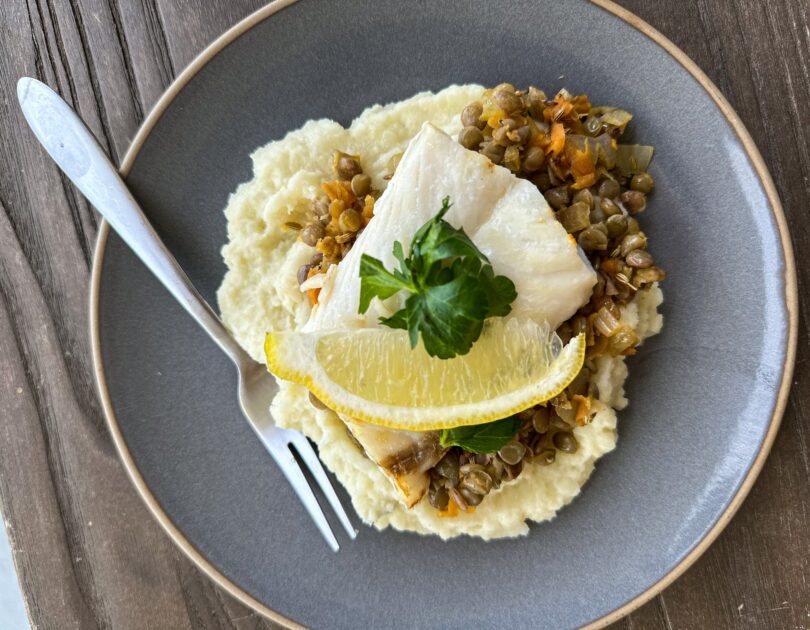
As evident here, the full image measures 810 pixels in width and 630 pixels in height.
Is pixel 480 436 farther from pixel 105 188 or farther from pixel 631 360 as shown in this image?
pixel 105 188

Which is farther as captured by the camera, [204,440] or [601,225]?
[204,440]

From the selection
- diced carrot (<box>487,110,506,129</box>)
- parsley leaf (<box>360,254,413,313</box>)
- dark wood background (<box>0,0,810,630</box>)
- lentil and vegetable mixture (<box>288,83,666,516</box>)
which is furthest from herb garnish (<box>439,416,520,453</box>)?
dark wood background (<box>0,0,810,630</box>)

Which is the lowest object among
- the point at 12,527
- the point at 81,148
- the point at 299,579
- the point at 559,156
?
the point at 299,579

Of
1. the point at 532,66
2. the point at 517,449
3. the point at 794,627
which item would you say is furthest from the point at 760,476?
the point at 532,66

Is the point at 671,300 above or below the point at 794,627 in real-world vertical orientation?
above

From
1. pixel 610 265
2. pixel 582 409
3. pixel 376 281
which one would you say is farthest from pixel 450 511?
pixel 610 265

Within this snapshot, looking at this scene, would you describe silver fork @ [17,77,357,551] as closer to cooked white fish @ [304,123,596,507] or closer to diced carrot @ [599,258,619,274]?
cooked white fish @ [304,123,596,507]

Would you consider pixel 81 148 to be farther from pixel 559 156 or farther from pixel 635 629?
pixel 635 629
